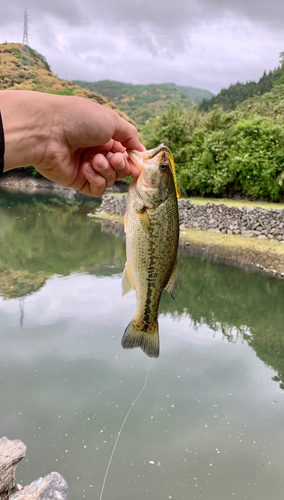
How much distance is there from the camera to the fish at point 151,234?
1.88 meters

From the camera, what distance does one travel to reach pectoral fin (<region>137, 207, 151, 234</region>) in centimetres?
191

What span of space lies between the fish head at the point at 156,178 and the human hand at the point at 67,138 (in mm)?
212

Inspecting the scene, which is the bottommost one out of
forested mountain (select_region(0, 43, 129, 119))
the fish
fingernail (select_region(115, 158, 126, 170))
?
the fish

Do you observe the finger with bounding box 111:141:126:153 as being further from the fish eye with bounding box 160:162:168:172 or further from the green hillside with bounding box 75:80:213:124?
the green hillside with bounding box 75:80:213:124

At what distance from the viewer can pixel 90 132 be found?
2.06 m

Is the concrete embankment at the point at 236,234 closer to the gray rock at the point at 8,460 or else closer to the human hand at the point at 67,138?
the gray rock at the point at 8,460

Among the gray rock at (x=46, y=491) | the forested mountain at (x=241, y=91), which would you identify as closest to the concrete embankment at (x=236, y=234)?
the gray rock at (x=46, y=491)

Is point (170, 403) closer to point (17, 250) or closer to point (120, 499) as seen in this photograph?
point (120, 499)

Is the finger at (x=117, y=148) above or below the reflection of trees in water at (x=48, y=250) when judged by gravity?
above

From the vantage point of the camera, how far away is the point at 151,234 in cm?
194

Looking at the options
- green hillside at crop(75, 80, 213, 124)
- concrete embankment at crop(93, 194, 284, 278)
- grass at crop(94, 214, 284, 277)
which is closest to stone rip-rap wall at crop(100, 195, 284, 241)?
concrete embankment at crop(93, 194, 284, 278)

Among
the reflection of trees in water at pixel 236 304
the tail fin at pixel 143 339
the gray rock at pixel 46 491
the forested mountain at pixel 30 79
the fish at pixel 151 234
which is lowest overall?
the reflection of trees in water at pixel 236 304

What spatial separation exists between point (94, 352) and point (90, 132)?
5258 millimetres

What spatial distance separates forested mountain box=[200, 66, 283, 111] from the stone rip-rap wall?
49038 millimetres
